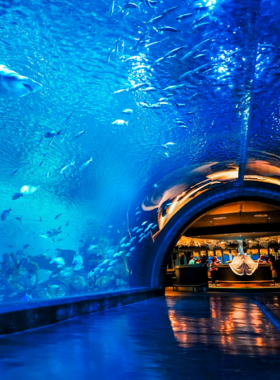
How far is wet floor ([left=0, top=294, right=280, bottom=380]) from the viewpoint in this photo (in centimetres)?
256

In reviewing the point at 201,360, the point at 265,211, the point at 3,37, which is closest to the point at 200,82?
the point at 3,37

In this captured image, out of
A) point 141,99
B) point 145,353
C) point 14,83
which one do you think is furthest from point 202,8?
point 145,353

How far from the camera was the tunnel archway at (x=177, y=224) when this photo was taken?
15227mm

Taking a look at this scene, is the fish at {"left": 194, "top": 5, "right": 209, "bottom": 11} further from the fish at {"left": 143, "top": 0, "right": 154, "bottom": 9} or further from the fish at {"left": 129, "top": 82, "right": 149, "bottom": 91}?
the fish at {"left": 129, "top": 82, "right": 149, "bottom": 91}

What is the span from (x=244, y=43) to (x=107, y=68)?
7.11 feet

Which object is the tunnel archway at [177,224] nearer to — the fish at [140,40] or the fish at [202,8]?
the fish at [140,40]

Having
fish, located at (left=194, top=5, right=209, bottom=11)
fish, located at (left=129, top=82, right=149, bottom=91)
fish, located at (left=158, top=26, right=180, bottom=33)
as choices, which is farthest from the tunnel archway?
fish, located at (left=194, top=5, right=209, bottom=11)

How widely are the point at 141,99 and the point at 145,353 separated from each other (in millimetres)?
4921

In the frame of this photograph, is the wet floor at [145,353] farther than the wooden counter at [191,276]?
No

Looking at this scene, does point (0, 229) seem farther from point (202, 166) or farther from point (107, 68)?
point (107, 68)

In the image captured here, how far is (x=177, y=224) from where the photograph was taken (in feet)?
51.0

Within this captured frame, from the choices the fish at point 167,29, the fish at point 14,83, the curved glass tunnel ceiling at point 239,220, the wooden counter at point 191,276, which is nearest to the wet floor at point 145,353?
the fish at point 14,83

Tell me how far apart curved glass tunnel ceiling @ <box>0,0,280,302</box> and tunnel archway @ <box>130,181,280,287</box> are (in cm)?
117

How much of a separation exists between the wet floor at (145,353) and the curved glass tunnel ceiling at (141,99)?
2.97 m
